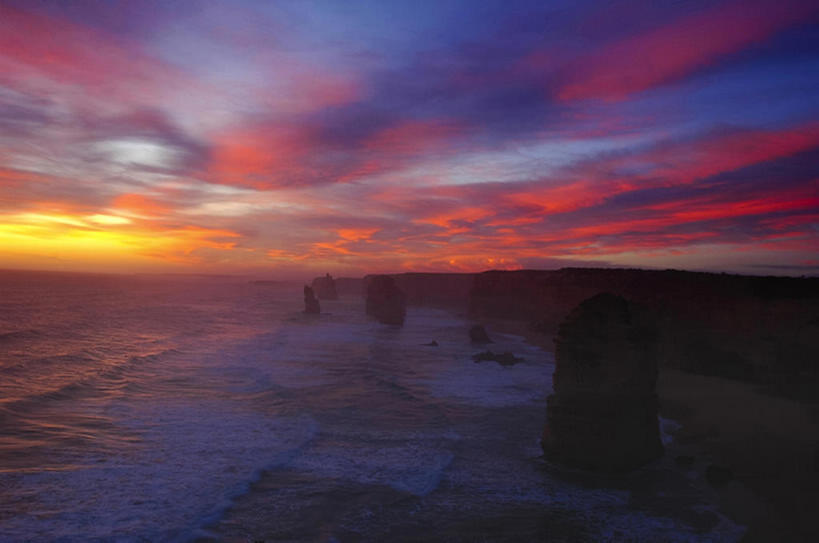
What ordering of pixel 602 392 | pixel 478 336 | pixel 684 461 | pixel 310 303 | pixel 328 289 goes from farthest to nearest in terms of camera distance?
pixel 328 289 → pixel 310 303 → pixel 478 336 → pixel 684 461 → pixel 602 392

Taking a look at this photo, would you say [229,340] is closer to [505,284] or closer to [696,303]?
[696,303]

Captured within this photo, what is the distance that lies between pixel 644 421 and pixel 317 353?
30090 millimetres

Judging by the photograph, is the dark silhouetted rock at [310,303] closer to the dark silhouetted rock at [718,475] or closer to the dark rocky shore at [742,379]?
the dark rocky shore at [742,379]

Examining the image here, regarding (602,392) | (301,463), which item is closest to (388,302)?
(301,463)

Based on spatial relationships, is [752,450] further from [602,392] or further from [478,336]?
[478,336]

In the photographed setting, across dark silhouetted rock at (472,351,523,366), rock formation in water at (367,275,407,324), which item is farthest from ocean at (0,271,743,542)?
rock formation in water at (367,275,407,324)

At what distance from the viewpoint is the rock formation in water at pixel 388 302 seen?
2741 inches

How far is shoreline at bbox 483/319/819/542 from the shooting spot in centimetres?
1290

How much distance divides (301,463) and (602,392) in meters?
10.8

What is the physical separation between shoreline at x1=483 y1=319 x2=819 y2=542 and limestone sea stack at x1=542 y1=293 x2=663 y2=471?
2416 millimetres

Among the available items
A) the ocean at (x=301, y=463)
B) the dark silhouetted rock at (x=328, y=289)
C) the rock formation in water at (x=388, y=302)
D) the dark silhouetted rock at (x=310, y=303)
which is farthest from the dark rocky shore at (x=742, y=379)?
the dark silhouetted rock at (x=328, y=289)

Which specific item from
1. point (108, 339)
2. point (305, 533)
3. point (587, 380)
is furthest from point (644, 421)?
point (108, 339)

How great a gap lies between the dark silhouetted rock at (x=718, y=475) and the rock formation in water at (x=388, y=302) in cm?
5496

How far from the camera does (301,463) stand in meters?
16.7
